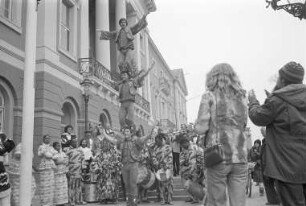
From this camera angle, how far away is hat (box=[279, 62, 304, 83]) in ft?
12.0

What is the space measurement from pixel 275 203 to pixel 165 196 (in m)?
2.72

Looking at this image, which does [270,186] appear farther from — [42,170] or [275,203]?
[42,170]

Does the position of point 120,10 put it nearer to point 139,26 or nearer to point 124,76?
point 139,26

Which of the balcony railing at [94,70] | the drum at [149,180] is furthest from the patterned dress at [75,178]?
the balcony railing at [94,70]

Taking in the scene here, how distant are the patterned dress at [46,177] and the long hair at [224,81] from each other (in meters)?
6.20

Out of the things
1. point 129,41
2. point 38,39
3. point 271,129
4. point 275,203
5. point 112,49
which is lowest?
point 275,203

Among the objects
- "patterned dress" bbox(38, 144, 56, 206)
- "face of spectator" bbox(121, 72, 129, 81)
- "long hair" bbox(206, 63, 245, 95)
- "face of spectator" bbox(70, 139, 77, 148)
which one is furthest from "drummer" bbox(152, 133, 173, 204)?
"long hair" bbox(206, 63, 245, 95)

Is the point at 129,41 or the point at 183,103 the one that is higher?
the point at 183,103

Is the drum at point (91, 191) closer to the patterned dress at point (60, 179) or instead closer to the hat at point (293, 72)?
the patterned dress at point (60, 179)

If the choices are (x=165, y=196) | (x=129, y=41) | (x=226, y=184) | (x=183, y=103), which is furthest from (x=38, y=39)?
(x=183, y=103)

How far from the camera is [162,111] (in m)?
46.9

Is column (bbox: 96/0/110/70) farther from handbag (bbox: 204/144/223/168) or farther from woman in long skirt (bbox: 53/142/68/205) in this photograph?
handbag (bbox: 204/144/223/168)

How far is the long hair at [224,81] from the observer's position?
4082mm

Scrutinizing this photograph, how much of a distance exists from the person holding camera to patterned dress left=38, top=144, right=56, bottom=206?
6.09m
